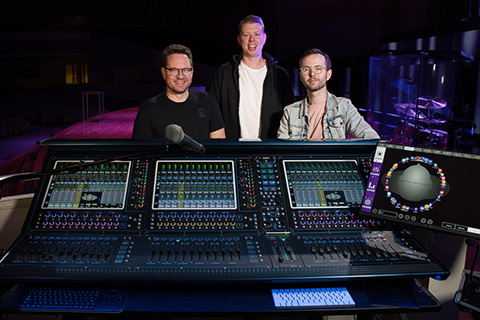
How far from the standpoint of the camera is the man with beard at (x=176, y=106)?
2.32 metres

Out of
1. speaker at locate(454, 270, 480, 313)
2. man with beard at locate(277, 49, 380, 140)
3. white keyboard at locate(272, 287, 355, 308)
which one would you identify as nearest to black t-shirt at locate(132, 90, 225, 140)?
man with beard at locate(277, 49, 380, 140)

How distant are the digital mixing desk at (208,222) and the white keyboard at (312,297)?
31 mm

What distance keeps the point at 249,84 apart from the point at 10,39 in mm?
19567

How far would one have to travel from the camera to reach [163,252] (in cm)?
138

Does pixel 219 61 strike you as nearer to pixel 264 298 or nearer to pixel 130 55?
pixel 130 55

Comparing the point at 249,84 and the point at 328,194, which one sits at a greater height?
the point at 249,84

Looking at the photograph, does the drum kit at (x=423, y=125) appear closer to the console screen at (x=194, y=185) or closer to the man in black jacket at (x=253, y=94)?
the man in black jacket at (x=253, y=94)

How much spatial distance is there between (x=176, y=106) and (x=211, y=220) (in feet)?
3.66

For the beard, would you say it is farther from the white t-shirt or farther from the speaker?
the speaker

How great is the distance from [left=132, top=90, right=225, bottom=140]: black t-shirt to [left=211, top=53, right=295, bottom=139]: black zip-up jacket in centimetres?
61

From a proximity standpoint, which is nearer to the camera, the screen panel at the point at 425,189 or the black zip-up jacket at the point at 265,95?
the screen panel at the point at 425,189

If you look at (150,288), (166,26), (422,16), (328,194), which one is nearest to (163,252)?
(150,288)

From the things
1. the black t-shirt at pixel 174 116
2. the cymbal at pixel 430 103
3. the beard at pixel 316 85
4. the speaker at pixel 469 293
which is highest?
the cymbal at pixel 430 103

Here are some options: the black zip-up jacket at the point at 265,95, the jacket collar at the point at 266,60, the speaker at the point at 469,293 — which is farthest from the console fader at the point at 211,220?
the jacket collar at the point at 266,60
